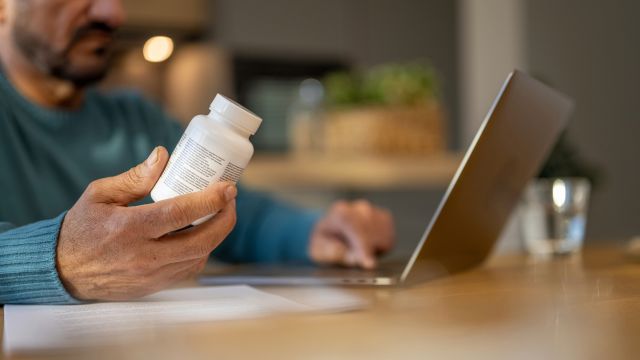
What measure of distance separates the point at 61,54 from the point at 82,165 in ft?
0.53

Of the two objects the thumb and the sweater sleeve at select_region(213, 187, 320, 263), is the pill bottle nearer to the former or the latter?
the thumb

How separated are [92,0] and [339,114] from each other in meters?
1.61

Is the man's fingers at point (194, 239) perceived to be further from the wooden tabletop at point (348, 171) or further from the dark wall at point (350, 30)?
the dark wall at point (350, 30)

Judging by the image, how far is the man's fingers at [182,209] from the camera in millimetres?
623

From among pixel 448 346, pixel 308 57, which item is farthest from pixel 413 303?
pixel 308 57

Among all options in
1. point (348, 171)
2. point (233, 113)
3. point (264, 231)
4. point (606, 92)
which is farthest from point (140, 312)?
point (606, 92)

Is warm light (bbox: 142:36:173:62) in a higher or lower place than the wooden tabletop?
higher

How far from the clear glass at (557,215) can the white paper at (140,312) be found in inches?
20.4

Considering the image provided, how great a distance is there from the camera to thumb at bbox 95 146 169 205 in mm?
639

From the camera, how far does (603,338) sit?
21.6 inches

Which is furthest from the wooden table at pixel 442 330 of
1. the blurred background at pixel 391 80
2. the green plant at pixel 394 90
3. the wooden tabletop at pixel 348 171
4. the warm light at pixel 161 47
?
the wooden tabletop at pixel 348 171

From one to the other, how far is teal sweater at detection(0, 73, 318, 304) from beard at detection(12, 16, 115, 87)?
54 mm

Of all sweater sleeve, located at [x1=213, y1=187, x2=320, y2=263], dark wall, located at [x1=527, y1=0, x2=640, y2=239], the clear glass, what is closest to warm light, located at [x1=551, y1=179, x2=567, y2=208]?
the clear glass

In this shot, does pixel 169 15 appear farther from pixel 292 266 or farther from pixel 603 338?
pixel 603 338
